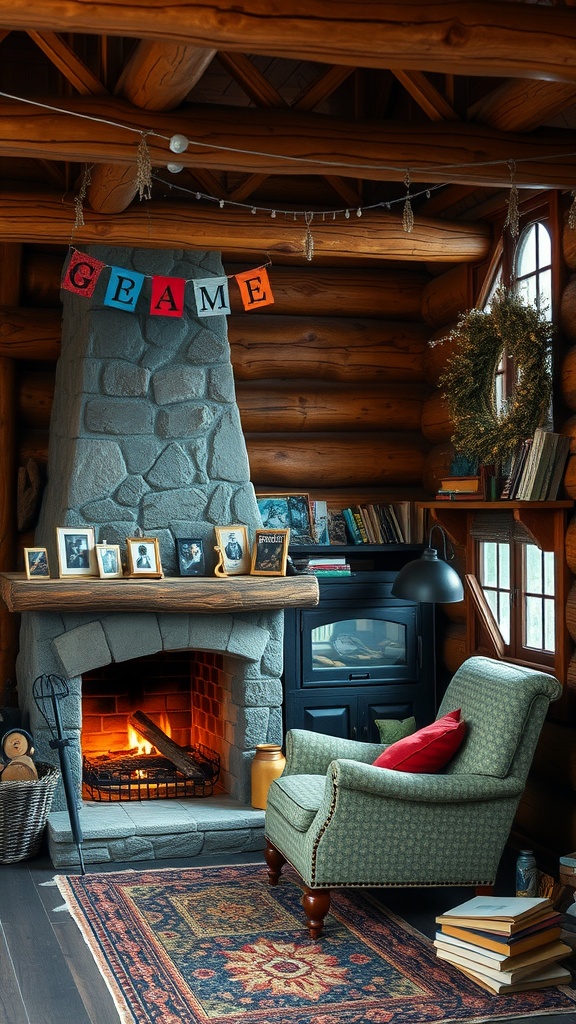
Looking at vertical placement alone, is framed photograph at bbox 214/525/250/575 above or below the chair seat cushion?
above

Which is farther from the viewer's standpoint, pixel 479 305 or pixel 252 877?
pixel 479 305

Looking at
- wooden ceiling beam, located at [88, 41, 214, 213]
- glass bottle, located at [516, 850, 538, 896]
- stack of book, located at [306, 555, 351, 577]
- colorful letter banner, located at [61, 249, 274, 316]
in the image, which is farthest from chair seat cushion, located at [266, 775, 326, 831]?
wooden ceiling beam, located at [88, 41, 214, 213]

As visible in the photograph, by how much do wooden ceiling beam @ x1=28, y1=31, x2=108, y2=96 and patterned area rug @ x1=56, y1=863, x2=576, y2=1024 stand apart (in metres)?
3.31

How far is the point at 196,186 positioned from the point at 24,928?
13.2ft

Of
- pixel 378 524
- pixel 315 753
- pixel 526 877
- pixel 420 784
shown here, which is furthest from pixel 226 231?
pixel 526 877

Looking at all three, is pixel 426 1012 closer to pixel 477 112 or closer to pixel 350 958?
pixel 350 958

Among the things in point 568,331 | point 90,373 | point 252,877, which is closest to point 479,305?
point 568,331

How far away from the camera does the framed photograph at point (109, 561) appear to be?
5.81 meters

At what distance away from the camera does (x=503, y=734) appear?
184 inches

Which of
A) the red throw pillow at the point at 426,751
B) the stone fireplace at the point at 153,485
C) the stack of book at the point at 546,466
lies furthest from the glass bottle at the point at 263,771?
the stack of book at the point at 546,466

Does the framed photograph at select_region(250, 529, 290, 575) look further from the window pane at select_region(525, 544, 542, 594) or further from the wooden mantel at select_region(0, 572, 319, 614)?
the window pane at select_region(525, 544, 542, 594)

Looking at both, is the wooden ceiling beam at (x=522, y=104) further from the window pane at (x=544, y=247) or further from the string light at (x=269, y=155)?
the window pane at (x=544, y=247)

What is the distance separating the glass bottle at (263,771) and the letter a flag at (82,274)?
2.56m

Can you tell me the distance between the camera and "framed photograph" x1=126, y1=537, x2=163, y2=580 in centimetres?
585
